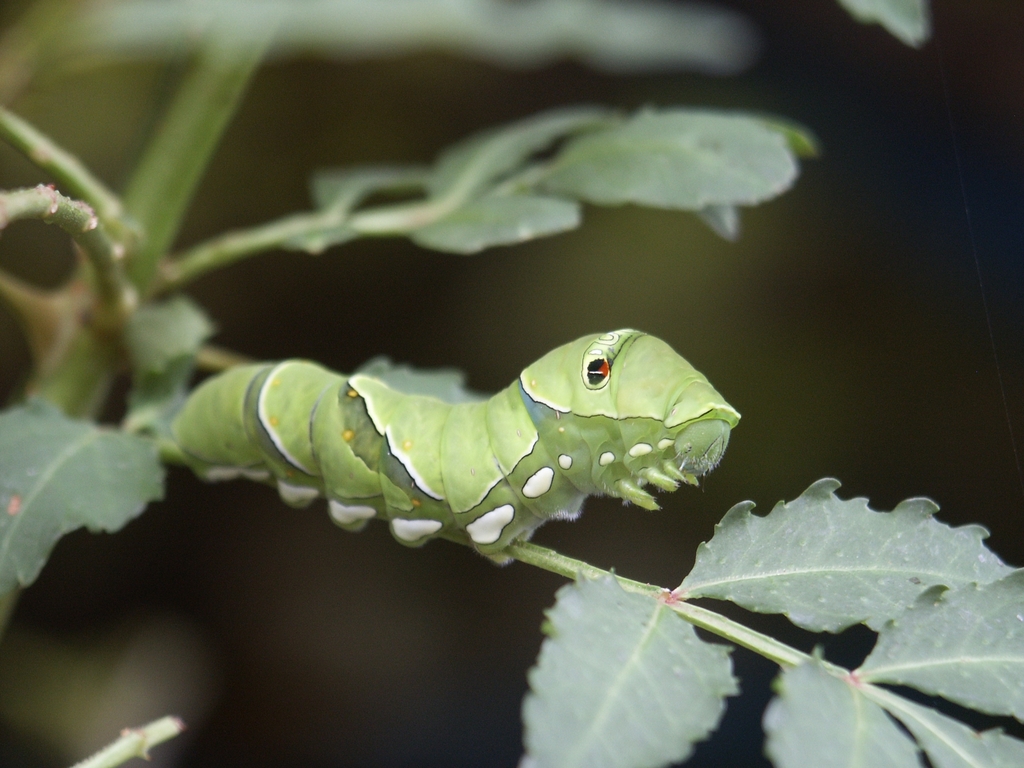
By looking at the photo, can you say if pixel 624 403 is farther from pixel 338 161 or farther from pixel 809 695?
pixel 338 161

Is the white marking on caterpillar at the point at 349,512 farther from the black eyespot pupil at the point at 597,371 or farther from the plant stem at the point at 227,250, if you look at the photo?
the plant stem at the point at 227,250

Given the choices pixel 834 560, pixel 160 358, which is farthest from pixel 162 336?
pixel 834 560

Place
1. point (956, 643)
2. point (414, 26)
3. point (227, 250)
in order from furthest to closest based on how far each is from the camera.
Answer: point (414, 26) < point (227, 250) < point (956, 643)

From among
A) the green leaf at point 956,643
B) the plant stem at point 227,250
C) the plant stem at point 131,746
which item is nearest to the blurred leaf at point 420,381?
the plant stem at point 227,250

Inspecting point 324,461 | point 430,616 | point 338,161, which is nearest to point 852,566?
point 324,461

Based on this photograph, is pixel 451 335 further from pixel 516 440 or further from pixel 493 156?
pixel 516 440
